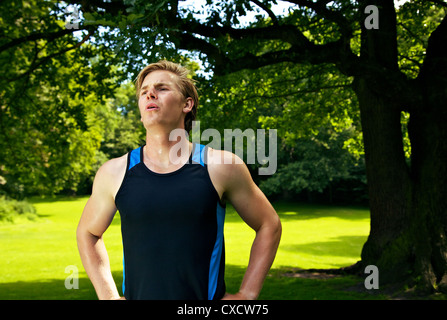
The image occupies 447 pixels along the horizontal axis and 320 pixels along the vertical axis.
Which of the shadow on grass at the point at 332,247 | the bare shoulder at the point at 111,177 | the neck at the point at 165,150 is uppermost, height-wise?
the neck at the point at 165,150

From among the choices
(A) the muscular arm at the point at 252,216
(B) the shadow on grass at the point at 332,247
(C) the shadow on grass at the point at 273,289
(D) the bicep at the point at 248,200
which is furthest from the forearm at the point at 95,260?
(B) the shadow on grass at the point at 332,247

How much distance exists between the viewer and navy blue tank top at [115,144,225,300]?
2211 millimetres

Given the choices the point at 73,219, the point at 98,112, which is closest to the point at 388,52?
the point at 98,112

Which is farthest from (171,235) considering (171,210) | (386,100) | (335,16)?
(386,100)

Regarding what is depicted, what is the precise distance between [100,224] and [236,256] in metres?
15.7

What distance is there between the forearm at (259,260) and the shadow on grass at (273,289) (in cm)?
734

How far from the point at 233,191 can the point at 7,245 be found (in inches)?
842

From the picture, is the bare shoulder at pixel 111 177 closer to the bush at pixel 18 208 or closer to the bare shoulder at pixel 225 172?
the bare shoulder at pixel 225 172

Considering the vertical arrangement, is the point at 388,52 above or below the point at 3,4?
below

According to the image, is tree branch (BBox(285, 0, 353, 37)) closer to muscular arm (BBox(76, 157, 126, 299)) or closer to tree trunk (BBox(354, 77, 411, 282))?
tree trunk (BBox(354, 77, 411, 282))

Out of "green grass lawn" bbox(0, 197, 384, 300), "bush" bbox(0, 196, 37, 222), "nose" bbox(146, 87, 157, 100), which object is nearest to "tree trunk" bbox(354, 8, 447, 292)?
"green grass lawn" bbox(0, 197, 384, 300)

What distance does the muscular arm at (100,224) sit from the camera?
95.7 inches
